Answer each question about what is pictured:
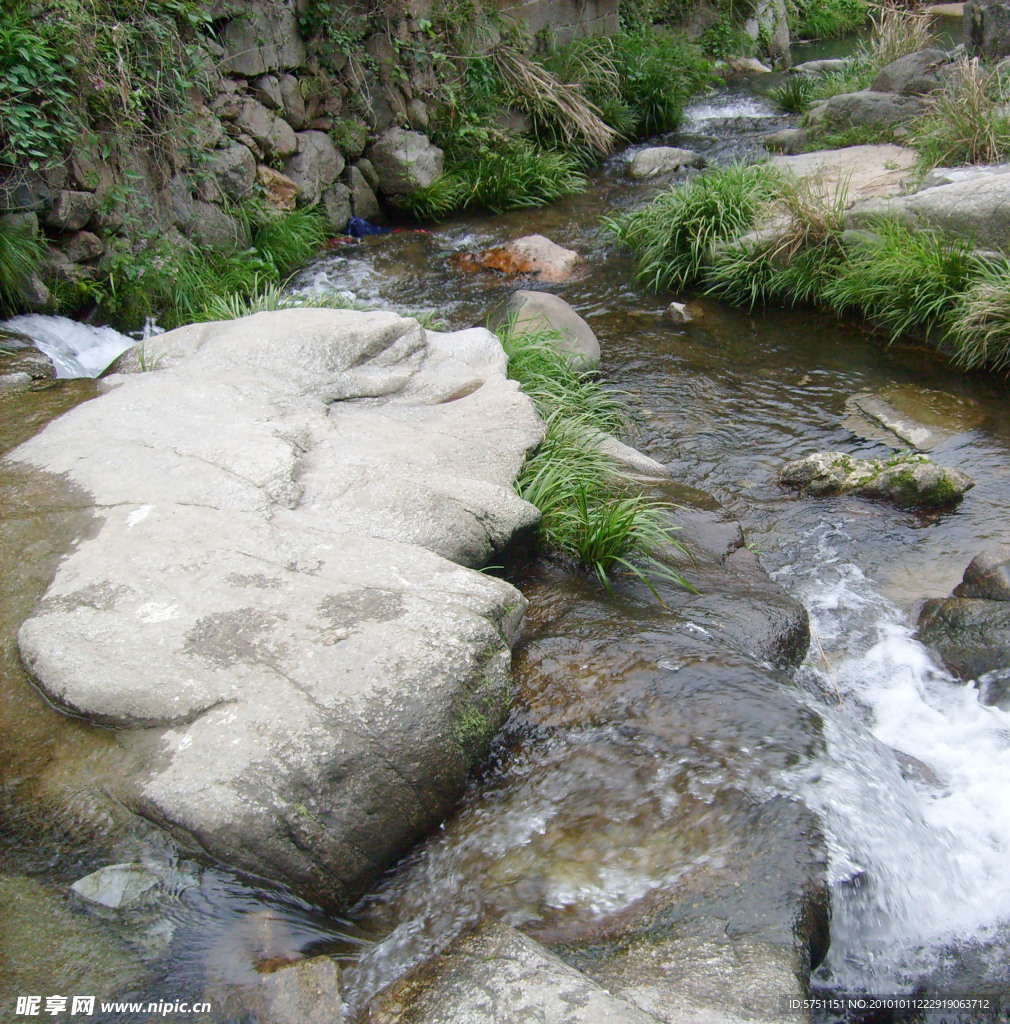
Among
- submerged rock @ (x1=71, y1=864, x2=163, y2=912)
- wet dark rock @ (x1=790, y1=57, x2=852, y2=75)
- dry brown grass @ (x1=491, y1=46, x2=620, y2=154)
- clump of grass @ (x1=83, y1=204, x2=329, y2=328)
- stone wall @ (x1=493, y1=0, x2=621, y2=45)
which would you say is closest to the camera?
submerged rock @ (x1=71, y1=864, x2=163, y2=912)

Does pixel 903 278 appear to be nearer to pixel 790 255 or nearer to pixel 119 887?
pixel 790 255

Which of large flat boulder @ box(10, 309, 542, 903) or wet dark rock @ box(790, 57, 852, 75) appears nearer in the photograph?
large flat boulder @ box(10, 309, 542, 903)

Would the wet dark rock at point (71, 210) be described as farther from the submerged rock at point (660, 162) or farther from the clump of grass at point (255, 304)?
the submerged rock at point (660, 162)

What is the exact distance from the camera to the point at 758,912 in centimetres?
198

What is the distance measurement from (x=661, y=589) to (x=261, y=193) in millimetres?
5858

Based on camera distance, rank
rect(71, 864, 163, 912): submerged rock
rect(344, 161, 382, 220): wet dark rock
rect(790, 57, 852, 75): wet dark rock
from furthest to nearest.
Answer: rect(790, 57, 852, 75): wet dark rock, rect(344, 161, 382, 220): wet dark rock, rect(71, 864, 163, 912): submerged rock

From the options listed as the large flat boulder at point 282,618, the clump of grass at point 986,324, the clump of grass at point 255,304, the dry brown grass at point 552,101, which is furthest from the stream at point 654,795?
the dry brown grass at point 552,101

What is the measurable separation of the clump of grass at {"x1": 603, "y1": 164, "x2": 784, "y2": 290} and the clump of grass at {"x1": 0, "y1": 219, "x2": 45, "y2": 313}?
14.9ft

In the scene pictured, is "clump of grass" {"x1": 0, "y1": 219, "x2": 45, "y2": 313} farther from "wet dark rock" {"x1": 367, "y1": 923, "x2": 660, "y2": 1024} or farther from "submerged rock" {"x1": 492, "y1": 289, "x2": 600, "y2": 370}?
"wet dark rock" {"x1": 367, "y1": 923, "x2": 660, "y2": 1024}

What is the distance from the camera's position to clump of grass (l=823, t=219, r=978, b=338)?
5543 millimetres

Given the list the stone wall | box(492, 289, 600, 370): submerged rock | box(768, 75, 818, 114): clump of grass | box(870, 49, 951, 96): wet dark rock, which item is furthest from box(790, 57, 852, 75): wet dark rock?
box(492, 289, 600, 370): submerged rock

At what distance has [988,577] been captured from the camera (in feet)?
11.3

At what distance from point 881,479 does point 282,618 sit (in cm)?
328

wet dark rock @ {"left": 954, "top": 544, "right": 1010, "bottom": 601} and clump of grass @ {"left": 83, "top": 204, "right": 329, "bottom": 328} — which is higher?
clump of grass @ {"left": 83, "top": 204, "right": 329, "bottom": 328}
